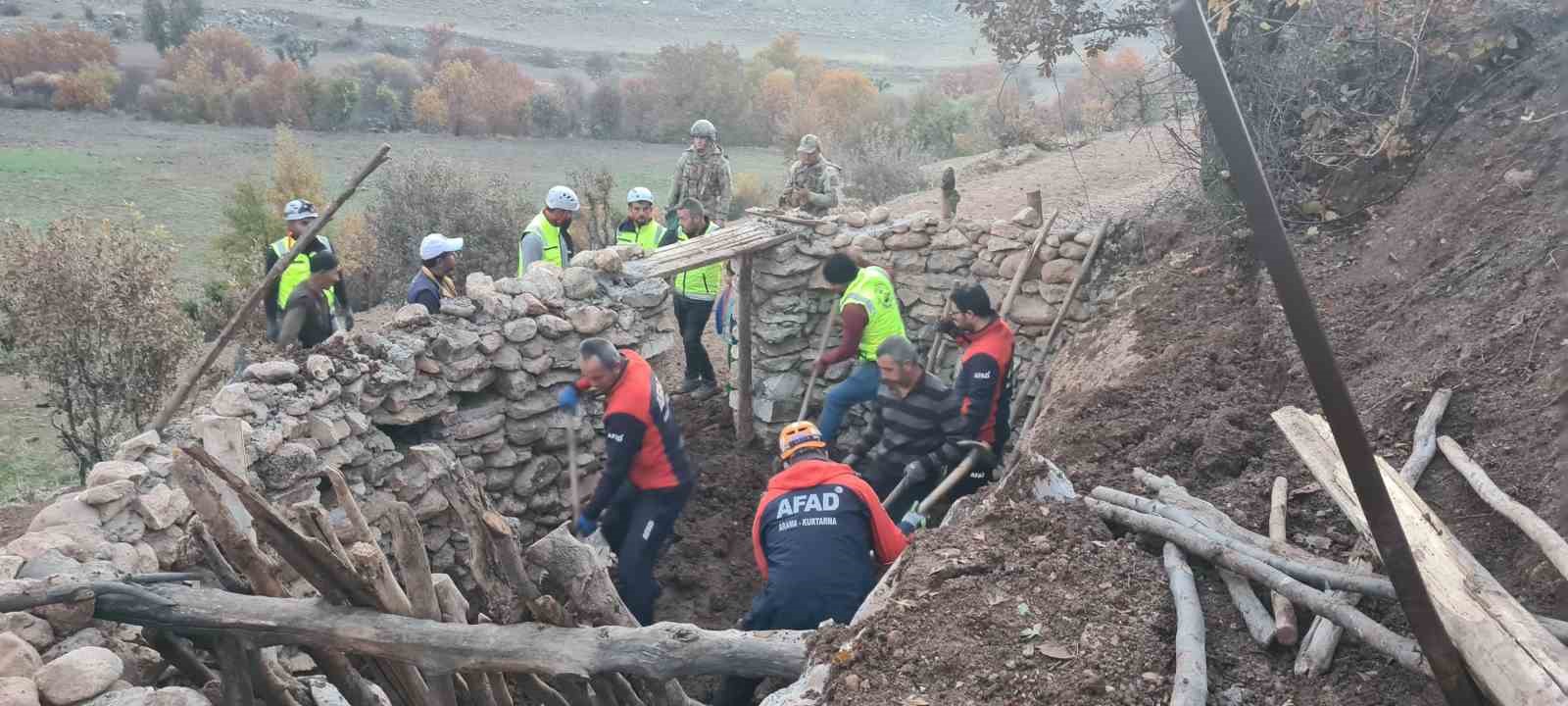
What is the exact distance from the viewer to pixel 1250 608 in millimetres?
3557

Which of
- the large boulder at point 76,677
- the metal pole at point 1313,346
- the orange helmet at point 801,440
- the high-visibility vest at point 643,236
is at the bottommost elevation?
the large boulder at point 76,677

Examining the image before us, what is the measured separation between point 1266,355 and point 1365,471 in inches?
155

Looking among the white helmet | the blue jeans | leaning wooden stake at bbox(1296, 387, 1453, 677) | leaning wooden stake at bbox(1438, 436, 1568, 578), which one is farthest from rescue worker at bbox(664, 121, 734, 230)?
leaning wooden stake at bbox(1438, 436, 1568, 578)

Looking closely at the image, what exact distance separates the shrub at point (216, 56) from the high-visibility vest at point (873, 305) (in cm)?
2516

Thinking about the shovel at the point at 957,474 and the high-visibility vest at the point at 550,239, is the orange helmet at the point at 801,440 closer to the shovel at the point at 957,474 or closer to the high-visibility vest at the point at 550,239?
A: the shovel at the point at 957,474

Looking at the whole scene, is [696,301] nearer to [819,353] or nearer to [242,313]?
[819,353]

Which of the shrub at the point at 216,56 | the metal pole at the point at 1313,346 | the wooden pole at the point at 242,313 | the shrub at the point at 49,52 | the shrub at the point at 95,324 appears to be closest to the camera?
the metal pole at the point at 1313,346

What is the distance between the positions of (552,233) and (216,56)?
2544cm

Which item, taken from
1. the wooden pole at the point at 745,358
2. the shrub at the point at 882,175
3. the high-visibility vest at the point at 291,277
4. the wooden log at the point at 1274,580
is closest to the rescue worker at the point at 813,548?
the wooden log at the point at 1274,580

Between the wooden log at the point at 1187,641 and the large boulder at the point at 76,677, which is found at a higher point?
the wooden log at the point at 1187,641

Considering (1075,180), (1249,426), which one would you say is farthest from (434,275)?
(1075,180)

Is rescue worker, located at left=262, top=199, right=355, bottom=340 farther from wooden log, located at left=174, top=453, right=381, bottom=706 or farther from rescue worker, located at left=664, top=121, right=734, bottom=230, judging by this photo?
wooden log, located at left=174, top=453, right=381, bottom=706

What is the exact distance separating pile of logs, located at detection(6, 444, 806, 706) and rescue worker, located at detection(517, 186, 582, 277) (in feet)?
16.5

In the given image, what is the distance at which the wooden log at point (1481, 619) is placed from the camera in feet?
8.99
